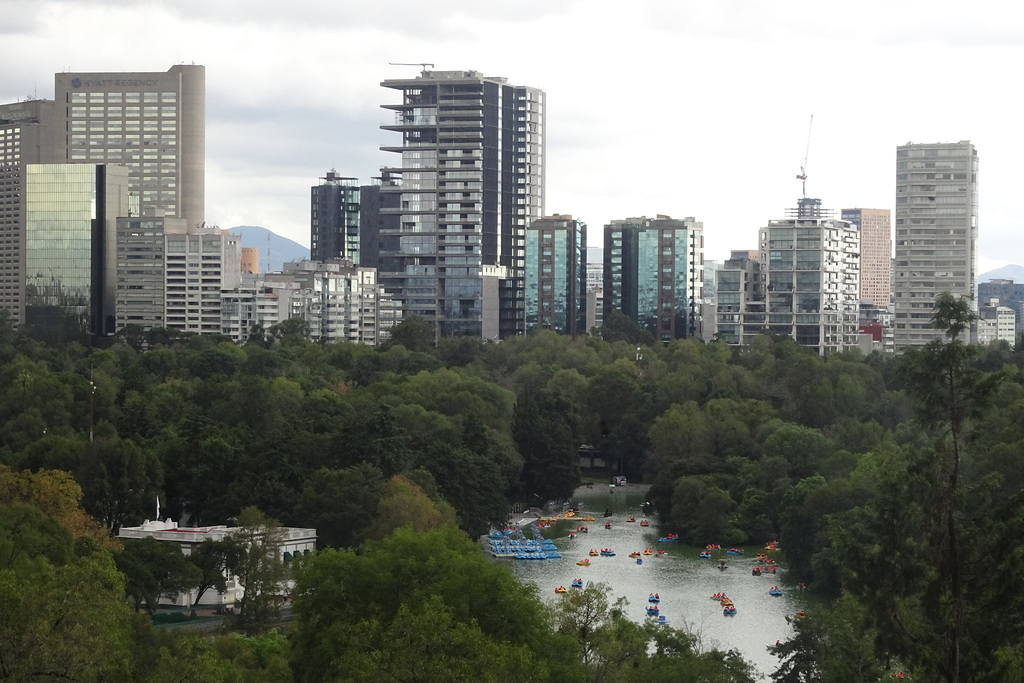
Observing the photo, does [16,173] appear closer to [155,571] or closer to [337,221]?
[337,221]

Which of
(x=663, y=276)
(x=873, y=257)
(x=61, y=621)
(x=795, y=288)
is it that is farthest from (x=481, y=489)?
(x=873, y=257)

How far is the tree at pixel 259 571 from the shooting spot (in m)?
30.3

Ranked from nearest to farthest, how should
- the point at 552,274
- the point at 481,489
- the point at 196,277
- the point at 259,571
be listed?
the point at 259,571 < the point at 481,489 < the point at 196,277 < the point at 552,274

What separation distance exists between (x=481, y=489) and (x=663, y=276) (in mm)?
53825

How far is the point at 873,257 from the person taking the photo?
192 meters

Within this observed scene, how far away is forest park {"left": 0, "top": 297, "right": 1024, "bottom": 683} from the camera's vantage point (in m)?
18.5

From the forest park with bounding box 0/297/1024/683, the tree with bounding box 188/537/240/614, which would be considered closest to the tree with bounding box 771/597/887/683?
the forest park with bounding box 0/297/1024/683

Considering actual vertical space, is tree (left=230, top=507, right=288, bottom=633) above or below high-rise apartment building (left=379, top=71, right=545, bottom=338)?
below

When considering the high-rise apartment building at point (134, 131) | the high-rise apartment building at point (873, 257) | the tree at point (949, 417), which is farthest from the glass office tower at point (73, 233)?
the high-rise apartment building at point (873, 257)

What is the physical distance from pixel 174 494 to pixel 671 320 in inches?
2244

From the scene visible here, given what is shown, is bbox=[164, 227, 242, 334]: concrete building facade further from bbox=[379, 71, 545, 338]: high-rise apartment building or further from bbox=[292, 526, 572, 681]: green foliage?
bbox=[292, 526, 572, 681]: green foliage

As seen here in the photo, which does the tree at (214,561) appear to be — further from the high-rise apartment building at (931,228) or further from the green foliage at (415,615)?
the high-rise apartment building at (931,228)

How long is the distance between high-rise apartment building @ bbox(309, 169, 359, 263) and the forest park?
4519 centimetres

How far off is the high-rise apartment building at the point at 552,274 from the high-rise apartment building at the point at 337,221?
34623mm
